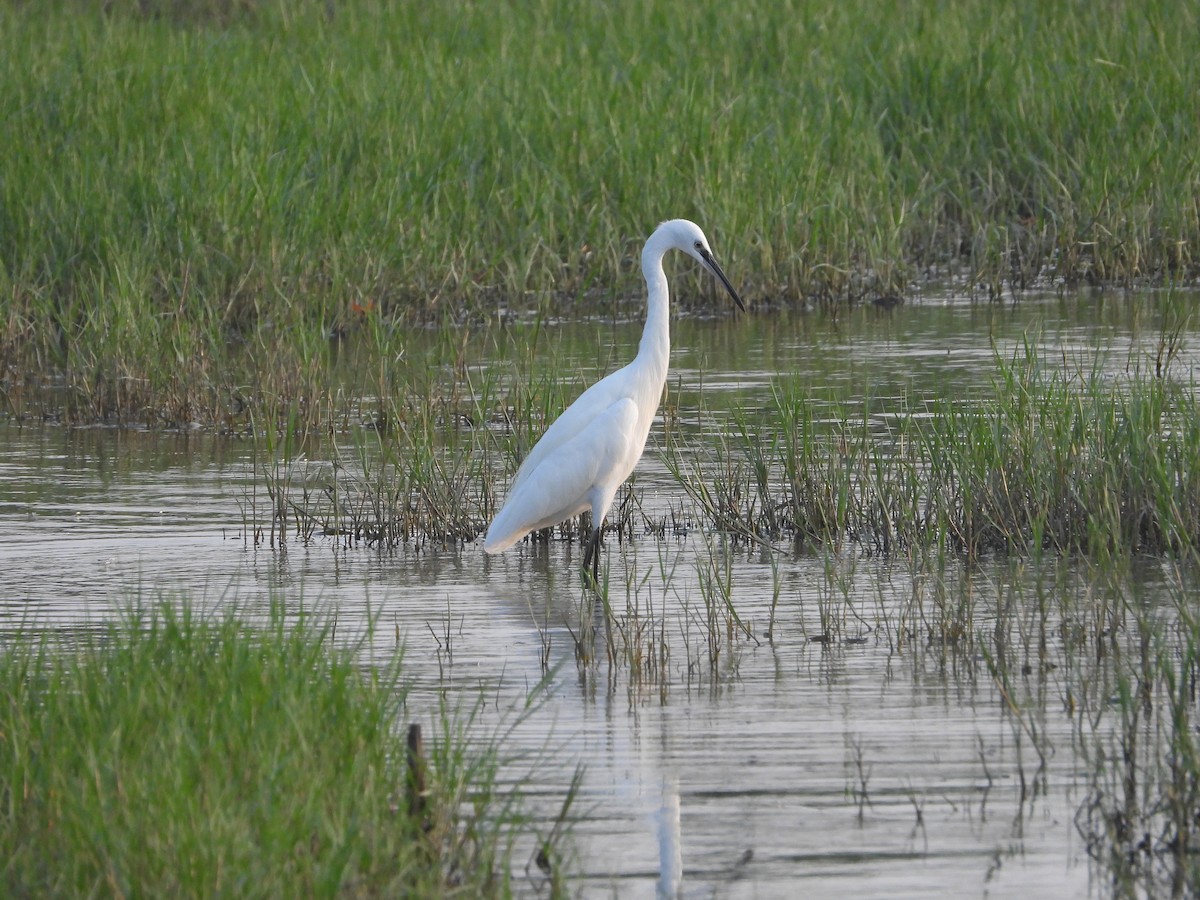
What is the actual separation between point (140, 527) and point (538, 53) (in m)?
7.30

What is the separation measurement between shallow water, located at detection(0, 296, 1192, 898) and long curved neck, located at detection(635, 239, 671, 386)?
656mm

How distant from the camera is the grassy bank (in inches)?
405

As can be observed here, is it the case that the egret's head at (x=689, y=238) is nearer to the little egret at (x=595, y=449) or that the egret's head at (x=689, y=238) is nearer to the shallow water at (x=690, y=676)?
the little egret at (x=595, y=449)

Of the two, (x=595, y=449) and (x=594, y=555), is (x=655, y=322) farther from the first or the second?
(x=594, y=555)

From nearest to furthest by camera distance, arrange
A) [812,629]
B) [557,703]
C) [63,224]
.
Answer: [557,703] → [812,629] → [63,224]

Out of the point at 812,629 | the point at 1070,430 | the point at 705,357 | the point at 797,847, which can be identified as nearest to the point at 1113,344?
the point at 705,357

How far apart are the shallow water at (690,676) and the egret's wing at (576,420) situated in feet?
1.28

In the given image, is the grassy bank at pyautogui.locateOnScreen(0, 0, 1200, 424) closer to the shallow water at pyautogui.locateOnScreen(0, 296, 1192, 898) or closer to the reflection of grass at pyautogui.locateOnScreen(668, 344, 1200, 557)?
the shallow water at pyautogui.locateOnScreen(0, 296, 1192, 898)

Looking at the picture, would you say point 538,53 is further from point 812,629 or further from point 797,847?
point 797,847

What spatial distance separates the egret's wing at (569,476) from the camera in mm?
6484

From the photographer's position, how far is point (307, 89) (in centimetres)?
1259

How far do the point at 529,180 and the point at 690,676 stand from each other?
6.78 m

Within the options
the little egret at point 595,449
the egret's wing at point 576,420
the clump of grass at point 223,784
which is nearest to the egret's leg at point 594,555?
the little egret at point 595,449

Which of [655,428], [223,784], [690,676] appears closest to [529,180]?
[655,428]
